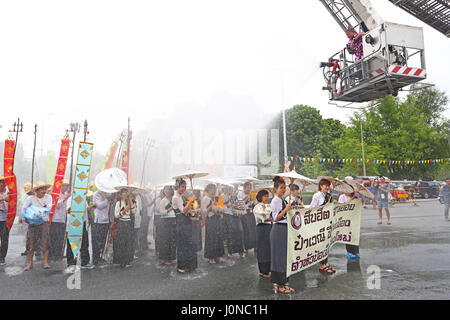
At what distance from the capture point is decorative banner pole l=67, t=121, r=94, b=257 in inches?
243

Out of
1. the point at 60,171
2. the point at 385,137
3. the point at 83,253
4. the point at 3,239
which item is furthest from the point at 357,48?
the point at 385,137

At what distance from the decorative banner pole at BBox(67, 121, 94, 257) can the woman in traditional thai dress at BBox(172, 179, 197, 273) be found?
6.98 feet

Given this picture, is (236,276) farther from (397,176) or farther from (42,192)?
(397,176)

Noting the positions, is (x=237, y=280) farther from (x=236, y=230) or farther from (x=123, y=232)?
(x=123, y=232)

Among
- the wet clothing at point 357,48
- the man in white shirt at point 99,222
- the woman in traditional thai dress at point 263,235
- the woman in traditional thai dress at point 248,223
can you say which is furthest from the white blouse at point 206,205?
the wet clothing at point 357,48

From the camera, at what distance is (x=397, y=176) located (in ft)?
108

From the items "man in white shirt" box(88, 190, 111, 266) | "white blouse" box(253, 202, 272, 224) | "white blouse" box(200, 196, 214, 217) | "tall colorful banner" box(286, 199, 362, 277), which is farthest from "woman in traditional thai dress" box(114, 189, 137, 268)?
"tall colorful banner" box(286, 199, 362, 277)

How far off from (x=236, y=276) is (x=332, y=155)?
102ft

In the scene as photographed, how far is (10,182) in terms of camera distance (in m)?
6.92

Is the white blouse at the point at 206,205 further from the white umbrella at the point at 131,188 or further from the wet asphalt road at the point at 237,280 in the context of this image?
the white umbrella at the point at 131,188

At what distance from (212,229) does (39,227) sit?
371 cm
